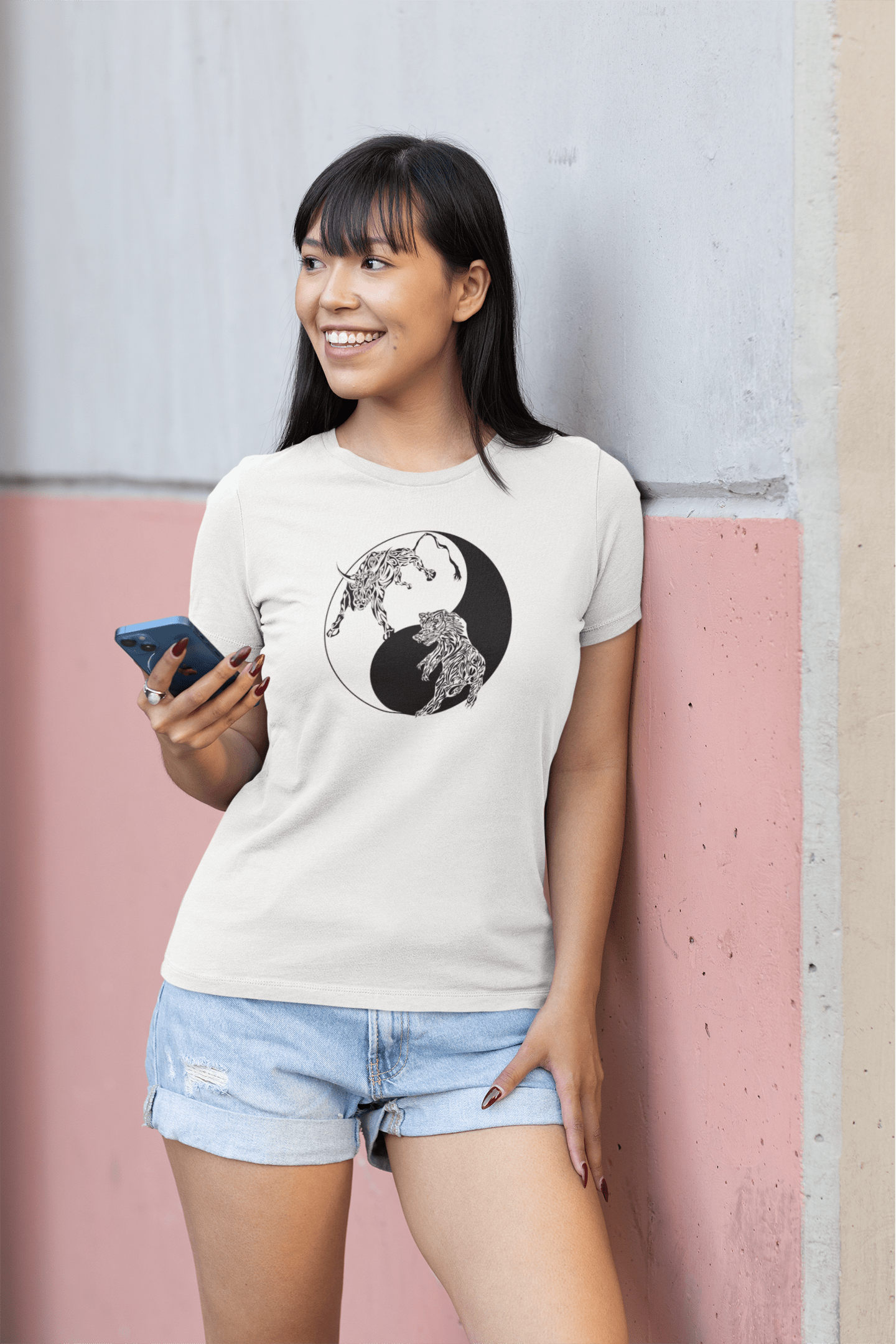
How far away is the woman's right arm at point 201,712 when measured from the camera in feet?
4.62

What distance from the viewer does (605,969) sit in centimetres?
171

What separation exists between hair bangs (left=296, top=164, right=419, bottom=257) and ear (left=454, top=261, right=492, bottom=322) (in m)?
0.10

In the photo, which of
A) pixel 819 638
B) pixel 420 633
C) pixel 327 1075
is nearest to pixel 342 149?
pixel 420 633

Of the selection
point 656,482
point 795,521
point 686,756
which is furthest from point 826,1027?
point 656,482

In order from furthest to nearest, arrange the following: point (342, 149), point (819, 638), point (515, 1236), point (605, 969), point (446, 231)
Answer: point (342, 149) → point (605, 969) → point (446, 231) → point (515, 1236) → point (819, 638)

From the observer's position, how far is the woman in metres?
1.45

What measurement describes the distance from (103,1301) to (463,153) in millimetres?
2671

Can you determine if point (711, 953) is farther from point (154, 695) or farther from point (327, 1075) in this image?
point (154, 695)

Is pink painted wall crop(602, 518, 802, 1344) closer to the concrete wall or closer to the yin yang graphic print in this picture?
the concrete wall

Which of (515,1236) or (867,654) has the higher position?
(867,654)

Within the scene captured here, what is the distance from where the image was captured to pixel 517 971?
1.50 meters

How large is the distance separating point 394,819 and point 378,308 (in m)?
0.56

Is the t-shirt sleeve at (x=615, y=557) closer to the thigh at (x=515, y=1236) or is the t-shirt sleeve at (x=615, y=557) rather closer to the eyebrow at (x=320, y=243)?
the eyebrow at (x=320, y=243)

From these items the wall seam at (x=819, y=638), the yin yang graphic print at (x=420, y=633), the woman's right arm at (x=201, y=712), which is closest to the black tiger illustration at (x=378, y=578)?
the yin yang graphic print at (x=420, y=633)
